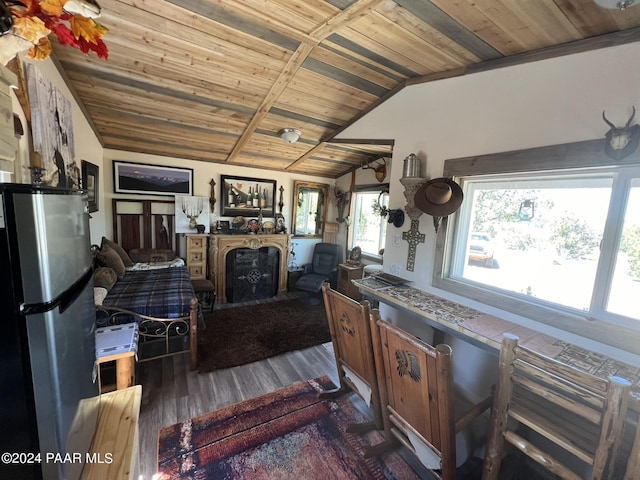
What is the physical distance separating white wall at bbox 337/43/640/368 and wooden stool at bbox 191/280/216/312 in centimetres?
261

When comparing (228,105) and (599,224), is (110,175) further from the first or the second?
(599,224)

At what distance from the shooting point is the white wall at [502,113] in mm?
1513

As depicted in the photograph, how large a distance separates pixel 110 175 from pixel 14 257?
4107 mm

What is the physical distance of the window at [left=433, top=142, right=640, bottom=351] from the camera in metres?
1.54

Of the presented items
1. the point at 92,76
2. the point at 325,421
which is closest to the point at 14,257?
the point at 325,421

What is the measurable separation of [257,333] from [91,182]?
2.64 metres

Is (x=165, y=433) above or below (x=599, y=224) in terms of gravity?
below

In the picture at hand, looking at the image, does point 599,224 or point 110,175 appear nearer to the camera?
point 599,224

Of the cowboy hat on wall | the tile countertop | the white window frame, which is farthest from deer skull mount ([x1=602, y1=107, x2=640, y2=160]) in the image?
the white window frame

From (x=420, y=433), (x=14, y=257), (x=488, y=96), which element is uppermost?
(x=488, y=96)

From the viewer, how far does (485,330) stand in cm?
178

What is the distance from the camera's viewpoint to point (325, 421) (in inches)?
80.5

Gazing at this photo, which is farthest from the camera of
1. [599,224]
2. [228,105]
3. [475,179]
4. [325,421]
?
[228,105]

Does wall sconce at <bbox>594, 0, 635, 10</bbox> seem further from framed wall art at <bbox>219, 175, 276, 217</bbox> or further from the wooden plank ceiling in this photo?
framed wall art at <bbox>219, 175, 276, 217</bbox>
